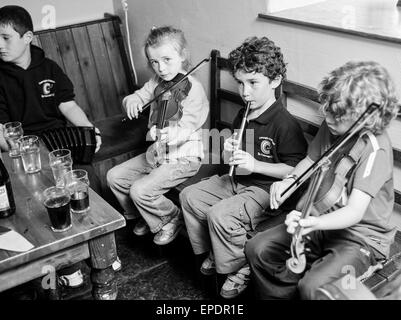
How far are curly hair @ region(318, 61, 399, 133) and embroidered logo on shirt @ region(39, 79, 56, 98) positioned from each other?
163 centimetres

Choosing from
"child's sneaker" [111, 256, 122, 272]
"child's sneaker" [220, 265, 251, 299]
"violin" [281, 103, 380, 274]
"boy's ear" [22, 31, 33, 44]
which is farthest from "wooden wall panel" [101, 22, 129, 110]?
"violin" [281, 103, 380, 274]

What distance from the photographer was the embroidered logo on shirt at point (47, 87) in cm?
262

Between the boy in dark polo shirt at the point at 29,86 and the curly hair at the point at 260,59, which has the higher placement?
the curly hair at the point at 260,59

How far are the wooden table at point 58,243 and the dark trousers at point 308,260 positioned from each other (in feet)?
1.64

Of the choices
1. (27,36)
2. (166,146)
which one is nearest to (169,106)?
(166,146)

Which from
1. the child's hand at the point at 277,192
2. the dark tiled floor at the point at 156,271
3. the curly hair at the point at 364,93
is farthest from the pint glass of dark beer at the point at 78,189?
the curly hair at the point at 364,93

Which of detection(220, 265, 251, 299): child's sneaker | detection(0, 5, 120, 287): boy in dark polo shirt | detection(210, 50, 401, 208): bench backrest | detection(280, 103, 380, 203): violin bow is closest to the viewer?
detection(280, 103, 380, 203): violin bow

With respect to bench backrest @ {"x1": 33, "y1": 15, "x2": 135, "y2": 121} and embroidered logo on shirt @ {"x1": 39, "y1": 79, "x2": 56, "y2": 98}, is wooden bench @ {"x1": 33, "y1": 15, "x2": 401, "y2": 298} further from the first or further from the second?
embroidered logo on shirt @ {"x1": 39, "y1": 79, "x2": 56, "y2": 98}

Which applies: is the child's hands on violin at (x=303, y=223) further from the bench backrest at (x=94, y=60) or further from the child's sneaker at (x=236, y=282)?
the bench backrest at (x=94, y=60)

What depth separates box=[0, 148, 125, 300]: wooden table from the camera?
1449 mm

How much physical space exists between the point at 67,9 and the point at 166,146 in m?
1.43

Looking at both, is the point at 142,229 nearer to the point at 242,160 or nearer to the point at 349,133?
the point at 242,160

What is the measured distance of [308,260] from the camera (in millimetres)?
1714
